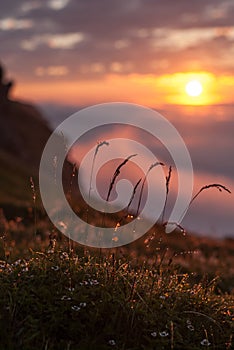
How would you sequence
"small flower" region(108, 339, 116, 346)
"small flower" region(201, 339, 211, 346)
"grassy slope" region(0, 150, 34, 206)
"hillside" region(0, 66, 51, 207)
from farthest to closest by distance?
"hillside" region(0, 66, 51, 207) → "grassy slope" region(0, 150, 34, 206) → "small flower" region(201, 339, 211, 346) → "small flower" region(108, 339, 116, 346)

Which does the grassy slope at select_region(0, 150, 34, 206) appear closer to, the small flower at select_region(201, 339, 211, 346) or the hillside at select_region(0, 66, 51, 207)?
the hillside at select_region(0, 66, 51, 207)

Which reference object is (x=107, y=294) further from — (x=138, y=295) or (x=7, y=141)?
(x=7, y=141)

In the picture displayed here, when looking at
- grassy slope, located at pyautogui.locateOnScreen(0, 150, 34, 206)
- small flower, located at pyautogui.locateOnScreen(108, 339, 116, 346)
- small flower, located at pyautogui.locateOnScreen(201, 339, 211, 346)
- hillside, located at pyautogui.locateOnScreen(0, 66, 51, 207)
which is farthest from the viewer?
hillside, located at pyautogui.locateOnScreen(0, 66, 51, 207)

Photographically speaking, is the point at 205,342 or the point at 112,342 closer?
the point at 112,342

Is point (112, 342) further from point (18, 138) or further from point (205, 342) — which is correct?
point (18, 138)

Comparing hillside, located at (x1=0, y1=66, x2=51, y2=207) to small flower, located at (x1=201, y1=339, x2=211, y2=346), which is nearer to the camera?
small flower, located at (x1=201, y1=339, x2=211, y2=346)

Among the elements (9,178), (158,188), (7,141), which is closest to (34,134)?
(7,141)

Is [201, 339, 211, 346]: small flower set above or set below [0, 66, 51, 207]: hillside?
below

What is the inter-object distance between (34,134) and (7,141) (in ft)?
52.0

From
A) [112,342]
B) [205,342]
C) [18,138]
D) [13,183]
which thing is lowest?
[112,342]

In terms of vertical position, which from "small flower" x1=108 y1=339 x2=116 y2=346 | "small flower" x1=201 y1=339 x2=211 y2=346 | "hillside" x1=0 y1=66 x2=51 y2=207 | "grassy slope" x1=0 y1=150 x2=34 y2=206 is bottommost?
"small flower" x1=108 y1=339 x2=116 y2=346

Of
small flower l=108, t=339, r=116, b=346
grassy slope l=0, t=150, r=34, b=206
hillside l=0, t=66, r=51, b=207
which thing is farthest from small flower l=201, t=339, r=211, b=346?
hillside l=0, t=66, r=51, b=207

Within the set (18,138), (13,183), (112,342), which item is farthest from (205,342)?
(18,138)

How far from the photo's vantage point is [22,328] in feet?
22.2
